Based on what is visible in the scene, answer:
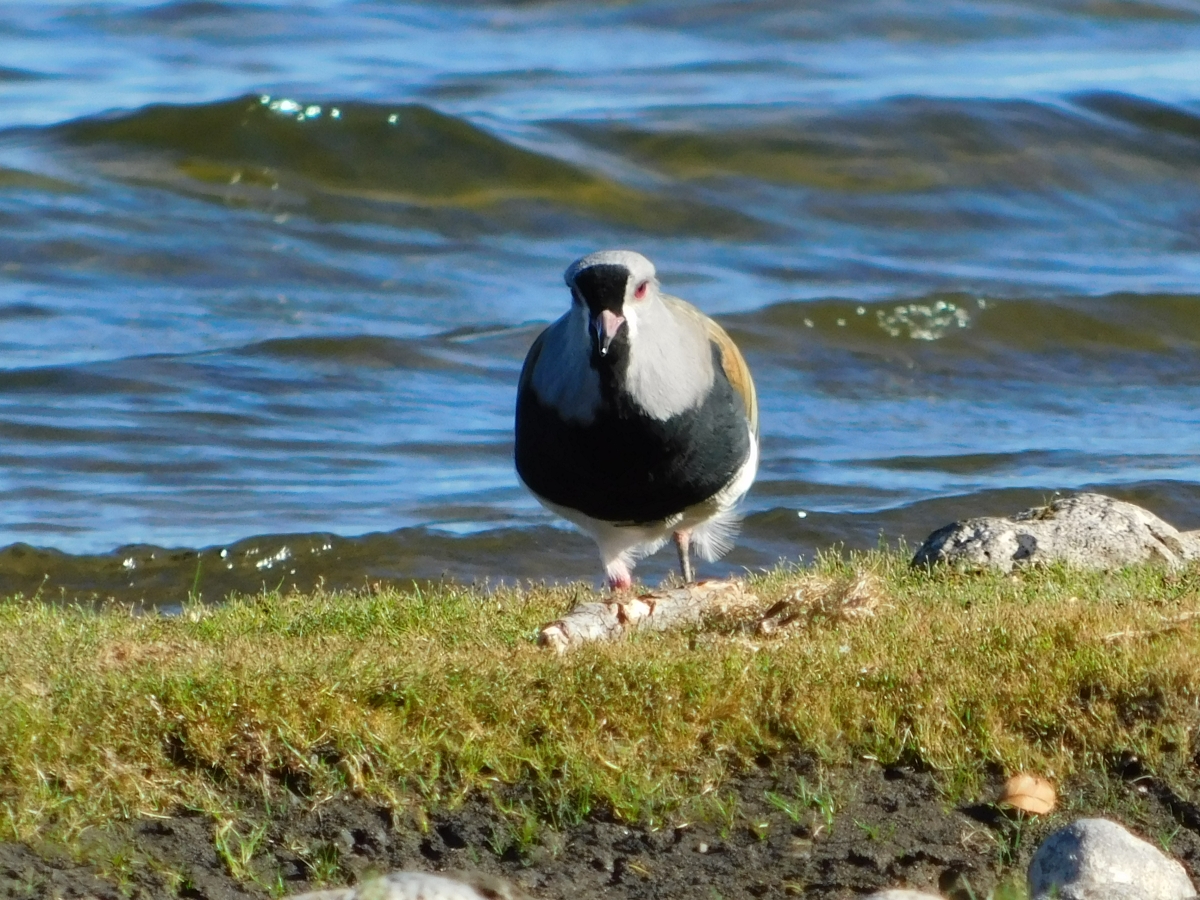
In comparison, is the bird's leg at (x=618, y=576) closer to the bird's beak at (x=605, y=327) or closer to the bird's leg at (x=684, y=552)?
the bird's leg at (x=684, y=552)

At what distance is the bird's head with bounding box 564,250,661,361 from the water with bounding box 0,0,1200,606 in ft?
11.4

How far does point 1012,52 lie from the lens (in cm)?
2564

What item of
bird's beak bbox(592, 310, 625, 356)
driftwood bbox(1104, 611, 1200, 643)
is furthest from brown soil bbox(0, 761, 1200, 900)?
bird's beak bbox(592, 310, 625, 356)

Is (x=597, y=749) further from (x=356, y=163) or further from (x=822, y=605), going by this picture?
(x=356, y=163)

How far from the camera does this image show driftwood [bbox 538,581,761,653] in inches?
222

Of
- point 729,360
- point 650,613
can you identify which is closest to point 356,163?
point 729,360

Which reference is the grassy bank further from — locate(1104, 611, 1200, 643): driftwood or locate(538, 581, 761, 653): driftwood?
locate(538, 581, 761, 653): driftwood

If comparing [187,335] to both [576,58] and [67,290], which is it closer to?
[67,290]

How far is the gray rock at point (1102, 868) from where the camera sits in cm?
374

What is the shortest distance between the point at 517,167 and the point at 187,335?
555 cm

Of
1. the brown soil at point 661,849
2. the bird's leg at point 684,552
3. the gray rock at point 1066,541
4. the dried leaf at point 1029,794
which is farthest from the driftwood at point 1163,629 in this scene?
the bird's leg at point 684,552

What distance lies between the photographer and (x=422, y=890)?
3609 millimetres

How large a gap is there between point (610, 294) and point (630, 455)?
2.40ft

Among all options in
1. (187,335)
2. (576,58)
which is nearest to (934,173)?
(576,58)
